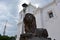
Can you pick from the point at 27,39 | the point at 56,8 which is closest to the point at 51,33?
the point at 56,8

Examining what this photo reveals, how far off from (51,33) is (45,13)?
9.71 feet

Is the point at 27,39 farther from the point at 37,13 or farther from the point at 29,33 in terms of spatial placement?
the point at 37,13

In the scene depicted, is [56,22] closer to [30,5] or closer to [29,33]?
[30,5]

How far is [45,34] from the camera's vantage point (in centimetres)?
335

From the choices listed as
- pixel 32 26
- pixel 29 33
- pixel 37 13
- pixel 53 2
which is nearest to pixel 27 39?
pixel 29 33

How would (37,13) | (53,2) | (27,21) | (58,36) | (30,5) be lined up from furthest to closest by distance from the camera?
1. (30,5)
2. (37,13)
3. (53,2)
4. (58,36)
5. (27,21)

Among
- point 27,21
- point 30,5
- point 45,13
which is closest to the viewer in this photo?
point 27,21

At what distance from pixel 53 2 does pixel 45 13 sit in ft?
5.38

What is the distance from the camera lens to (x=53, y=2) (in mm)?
12148

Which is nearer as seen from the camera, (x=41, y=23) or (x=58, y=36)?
(x=58, y=36)

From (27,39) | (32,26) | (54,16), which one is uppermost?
(54,16)

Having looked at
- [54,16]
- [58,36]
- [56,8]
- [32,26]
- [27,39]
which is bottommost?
[58,36]

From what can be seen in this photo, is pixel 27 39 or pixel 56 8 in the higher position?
pixel 56 8

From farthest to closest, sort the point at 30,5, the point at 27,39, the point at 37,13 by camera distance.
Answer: the point at 30,5
the point at 37,13
the point at 27,39
